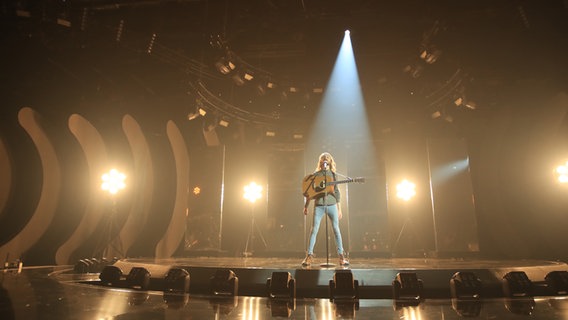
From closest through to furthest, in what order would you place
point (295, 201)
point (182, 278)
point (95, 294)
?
point (95, 294)
point (182, 278)
point (295, 201)

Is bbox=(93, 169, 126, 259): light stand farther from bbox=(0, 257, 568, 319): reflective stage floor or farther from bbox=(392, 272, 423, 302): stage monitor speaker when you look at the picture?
bbox=(392, 272, 423, 302): stage monitor speaker

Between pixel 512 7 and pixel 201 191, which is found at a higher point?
pixel 512 7

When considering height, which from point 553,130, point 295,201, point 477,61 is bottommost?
point 295,201

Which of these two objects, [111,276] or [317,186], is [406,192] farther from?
[111,276]

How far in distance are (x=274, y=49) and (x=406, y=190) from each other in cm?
762

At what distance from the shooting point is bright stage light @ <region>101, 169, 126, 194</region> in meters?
11.3

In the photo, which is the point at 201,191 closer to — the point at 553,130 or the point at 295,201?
the point at 295,201

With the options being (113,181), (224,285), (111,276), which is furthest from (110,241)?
(224,285)

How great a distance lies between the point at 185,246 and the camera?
13148 mm

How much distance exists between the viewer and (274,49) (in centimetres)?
1126

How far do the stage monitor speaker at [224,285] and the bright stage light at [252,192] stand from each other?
8.64m

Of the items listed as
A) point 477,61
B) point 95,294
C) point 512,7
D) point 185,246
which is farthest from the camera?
point 185,246

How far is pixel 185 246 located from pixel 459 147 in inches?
446

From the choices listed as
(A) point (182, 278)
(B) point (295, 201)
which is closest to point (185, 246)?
(B) point (295, 201)
